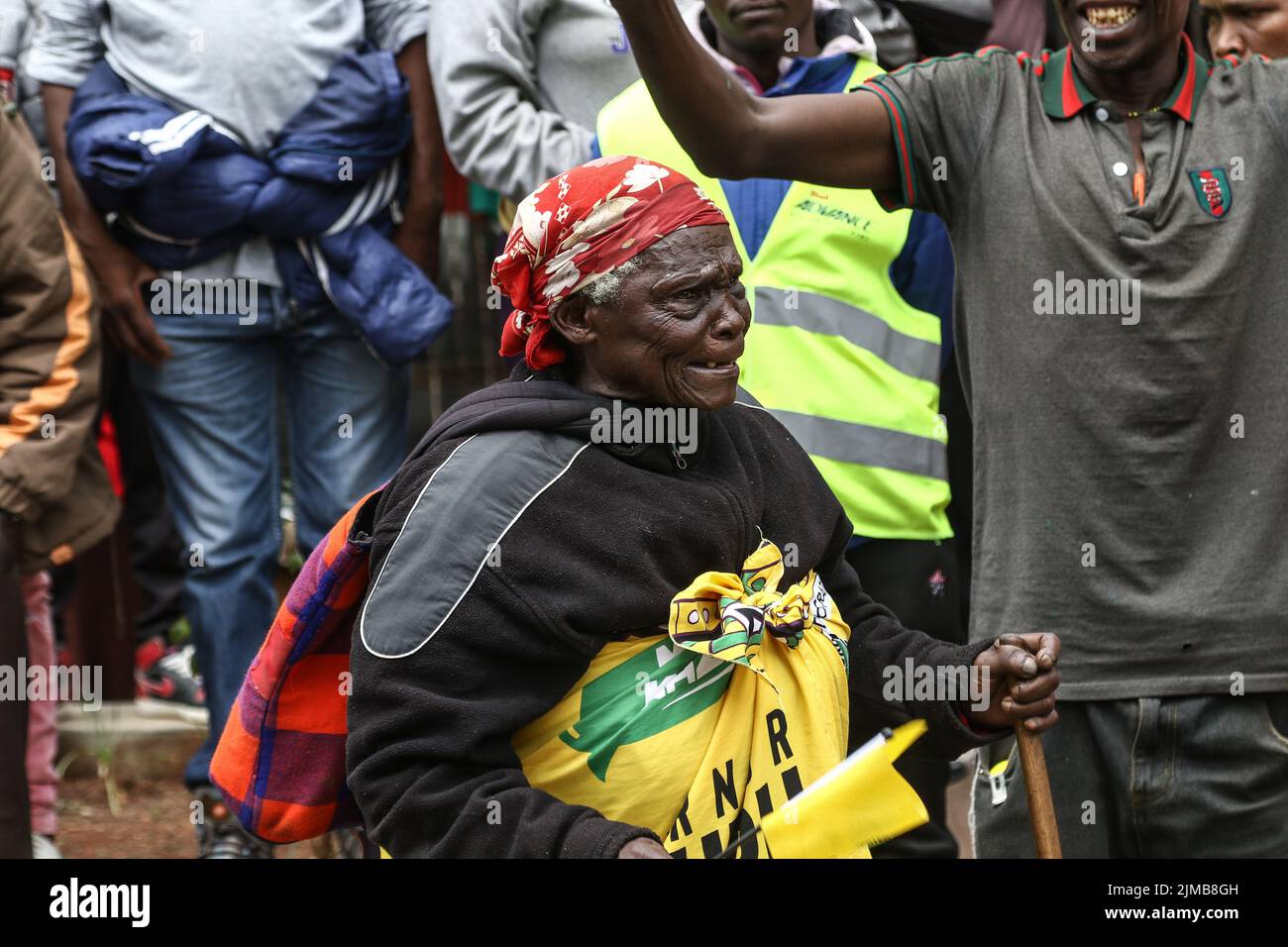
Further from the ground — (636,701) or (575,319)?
(575,319)

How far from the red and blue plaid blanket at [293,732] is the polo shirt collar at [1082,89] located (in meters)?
1.58

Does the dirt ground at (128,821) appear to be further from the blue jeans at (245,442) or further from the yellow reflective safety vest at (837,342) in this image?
the yellow reflective safety vest at (837,342)

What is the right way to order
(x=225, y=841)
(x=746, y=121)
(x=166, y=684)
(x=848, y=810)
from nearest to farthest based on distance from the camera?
(x=848, y=810)
(x=746, y=121)
(x=225, y=841)
(x=166, y=684)

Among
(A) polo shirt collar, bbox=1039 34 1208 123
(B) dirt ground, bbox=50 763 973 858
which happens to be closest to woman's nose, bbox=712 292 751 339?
(A) polo shirt collar, bbox=1039 34 1208 123

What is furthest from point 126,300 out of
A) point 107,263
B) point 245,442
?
point 245,442

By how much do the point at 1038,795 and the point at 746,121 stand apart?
1312mm

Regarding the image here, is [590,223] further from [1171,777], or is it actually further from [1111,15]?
[1171,777]

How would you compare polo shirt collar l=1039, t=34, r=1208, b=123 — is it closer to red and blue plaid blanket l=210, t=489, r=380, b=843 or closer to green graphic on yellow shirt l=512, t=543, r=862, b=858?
green graphic on yellow shirt l=512, t=543, r=862, b=858

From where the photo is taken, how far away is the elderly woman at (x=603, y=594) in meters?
2.67

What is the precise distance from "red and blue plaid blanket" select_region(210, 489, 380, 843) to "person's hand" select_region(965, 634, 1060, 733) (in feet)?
3.46

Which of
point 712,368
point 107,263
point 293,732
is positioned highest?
point 712,368

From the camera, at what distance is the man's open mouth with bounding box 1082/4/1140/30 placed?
138 inches

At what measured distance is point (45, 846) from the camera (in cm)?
520
